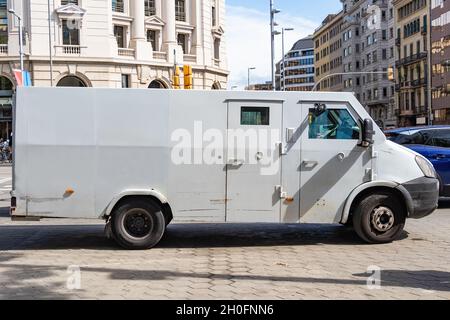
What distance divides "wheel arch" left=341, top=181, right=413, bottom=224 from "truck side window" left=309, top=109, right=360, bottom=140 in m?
0.74

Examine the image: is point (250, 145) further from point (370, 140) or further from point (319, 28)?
point (319, 28)

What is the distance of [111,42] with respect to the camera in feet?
158

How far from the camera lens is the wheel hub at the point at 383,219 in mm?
8734

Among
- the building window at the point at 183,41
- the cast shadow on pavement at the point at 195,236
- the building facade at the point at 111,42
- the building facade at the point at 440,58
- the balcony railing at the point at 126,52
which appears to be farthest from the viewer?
the building facade at the point at 440,58

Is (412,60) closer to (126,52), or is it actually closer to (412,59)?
(412,59)

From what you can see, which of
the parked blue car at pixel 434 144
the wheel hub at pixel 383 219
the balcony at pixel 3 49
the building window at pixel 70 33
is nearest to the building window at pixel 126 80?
the building window at pixel 70 33

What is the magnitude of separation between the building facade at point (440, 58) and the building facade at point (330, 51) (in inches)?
1718

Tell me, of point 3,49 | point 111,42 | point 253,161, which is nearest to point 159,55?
point 111,42

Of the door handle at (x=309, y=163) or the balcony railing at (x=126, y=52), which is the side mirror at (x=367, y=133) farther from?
the balcony railing at (x=126, y=52)

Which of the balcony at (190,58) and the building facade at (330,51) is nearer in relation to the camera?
the balcony at (190,58)

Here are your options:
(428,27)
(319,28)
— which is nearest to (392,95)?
(428,27)

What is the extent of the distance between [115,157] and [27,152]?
1.22 m

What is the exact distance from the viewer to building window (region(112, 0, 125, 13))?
50131mm

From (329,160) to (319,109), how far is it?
760 millimetres
